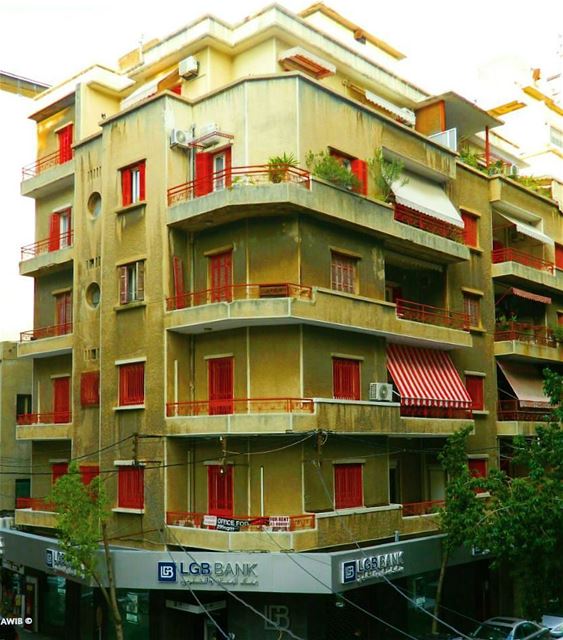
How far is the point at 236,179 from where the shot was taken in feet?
78.5

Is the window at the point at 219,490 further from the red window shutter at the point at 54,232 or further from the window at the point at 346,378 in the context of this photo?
the red window shutter at the point at 54,232

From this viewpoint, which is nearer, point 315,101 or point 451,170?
point 315,101

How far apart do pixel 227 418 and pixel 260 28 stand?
1276 cm

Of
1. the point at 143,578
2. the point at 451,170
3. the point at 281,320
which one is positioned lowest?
the point at 143,578

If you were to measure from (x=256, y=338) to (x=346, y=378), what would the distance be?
3.11 meters

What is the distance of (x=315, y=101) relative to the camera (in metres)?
24.8

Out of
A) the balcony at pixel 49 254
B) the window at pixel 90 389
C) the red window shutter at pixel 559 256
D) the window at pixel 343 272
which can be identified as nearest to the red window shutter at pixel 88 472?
the window at pixel 90 389

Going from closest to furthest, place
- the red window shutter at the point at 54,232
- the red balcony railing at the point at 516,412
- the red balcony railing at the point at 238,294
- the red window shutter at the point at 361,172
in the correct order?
the red balcony railing at the point at 238,294 → the red window shutter at the point at 361,172 → the red window shutter at the point at 54,232 → the red balcony railing at the point at 516,412

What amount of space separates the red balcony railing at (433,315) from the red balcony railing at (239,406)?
21.8 ft

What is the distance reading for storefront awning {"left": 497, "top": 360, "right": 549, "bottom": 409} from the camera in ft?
106

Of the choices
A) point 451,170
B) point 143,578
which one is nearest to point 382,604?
point 143,578

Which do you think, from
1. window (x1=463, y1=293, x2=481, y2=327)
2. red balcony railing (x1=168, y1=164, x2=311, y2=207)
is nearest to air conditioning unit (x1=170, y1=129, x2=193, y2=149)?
red balcony railing (x1=168, y1=164, x2=311, y2=207)

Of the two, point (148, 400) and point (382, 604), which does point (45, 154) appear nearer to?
point (148, 400)

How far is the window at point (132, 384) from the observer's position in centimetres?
2562
